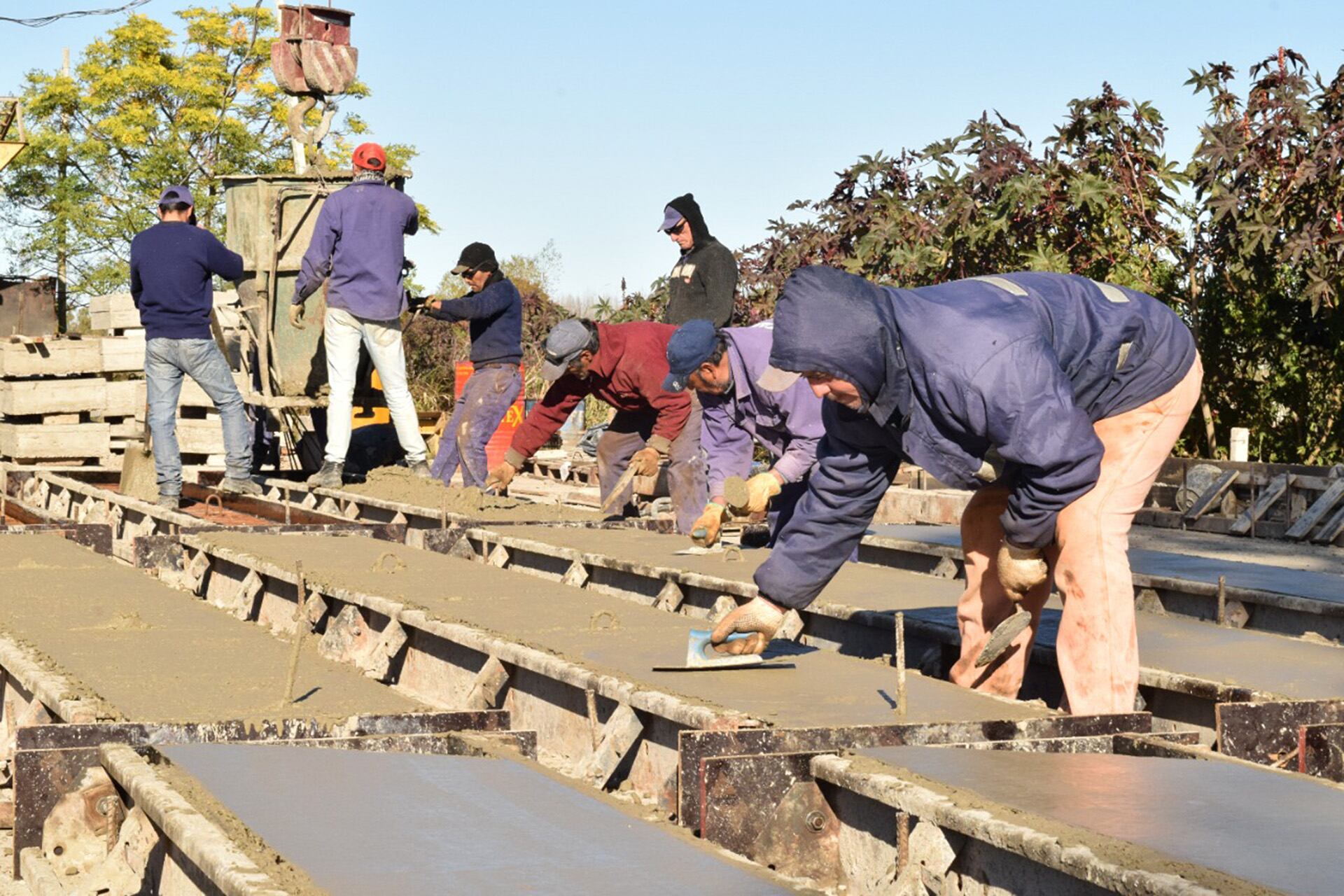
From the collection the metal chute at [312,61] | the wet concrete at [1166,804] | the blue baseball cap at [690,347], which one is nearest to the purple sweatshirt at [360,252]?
the metal chute at [312,61]

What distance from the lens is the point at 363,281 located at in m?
10.7

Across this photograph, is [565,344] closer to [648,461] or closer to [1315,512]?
[648,461]

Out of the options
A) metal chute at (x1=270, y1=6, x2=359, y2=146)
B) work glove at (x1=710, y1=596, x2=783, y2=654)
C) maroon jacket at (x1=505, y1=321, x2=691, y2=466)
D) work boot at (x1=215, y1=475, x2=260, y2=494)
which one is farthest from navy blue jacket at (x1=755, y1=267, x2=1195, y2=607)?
metal chute at (x1=270, y1=6, x2=359, y2=146)

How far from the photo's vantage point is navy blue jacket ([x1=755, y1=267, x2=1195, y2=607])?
14.5 feet

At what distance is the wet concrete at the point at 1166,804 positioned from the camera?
3.23 m

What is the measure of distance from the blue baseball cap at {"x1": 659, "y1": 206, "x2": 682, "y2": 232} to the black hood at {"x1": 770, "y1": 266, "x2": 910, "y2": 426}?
5458mm

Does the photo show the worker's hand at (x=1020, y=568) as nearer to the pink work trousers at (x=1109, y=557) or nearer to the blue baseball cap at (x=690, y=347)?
the pink work trousers at (x=1109, y=557)

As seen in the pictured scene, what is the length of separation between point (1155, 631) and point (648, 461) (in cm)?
381

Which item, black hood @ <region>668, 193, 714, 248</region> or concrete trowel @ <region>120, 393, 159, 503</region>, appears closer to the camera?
black hood @ <region>668, 193, 714, 248</region>

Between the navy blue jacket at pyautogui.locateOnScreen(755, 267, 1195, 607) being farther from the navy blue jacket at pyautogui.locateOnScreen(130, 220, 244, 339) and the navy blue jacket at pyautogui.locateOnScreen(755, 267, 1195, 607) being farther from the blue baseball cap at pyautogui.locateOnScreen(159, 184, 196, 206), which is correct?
→ the blue baseball cap at pyautogui.locateOnScreen(159, 184, 196, 206)

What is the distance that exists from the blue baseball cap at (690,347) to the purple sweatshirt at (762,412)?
20 centimetres

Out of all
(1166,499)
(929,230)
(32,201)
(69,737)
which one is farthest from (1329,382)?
(32,201)

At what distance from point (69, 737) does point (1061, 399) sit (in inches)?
103

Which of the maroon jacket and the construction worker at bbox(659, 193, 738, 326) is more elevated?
the construction worker at bbox(659, 193, 738, 326)
